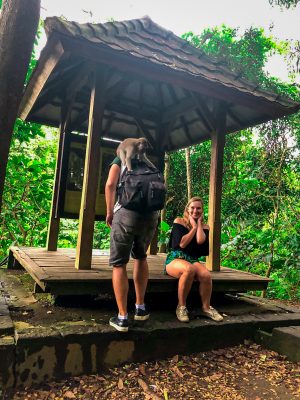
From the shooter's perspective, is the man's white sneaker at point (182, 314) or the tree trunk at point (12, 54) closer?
the tree trunk at point (12, 54)

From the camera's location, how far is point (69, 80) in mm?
5512

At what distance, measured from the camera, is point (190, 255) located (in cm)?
394

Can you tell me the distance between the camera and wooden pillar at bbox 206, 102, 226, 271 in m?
4.86

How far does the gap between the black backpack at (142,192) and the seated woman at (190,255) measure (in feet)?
3.11

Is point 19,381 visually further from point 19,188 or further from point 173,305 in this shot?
point 19,188

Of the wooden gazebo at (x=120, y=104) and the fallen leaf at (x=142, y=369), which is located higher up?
the wooden gazebo at (x=120, y=104)

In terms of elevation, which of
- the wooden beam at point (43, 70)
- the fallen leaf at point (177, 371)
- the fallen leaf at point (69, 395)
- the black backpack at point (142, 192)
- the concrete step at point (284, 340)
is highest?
the wooden beam at point (43, 70)

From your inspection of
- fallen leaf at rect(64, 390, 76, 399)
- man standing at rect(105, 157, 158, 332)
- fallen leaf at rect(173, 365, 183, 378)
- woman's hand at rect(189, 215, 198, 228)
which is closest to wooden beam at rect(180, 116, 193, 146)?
woman's hand at rect(189, 215, 198, 228)

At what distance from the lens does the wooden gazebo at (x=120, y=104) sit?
12.5 feet

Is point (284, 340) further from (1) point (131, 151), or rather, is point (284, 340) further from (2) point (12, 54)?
(2) point (12, 54)

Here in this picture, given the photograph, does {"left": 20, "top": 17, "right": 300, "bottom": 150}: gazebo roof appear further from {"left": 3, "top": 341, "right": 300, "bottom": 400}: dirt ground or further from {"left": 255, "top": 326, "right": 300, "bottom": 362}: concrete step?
{"left": 3, "top": 341, "right": 300, "bottom": 400}: dirt ground

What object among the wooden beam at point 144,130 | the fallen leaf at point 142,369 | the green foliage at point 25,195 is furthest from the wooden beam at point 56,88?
the fallen leaf at point 142,369

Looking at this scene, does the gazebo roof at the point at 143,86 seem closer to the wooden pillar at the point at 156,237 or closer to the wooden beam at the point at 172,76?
the wooden beam at the point at 172,76

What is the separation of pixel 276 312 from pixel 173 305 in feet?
4.67
